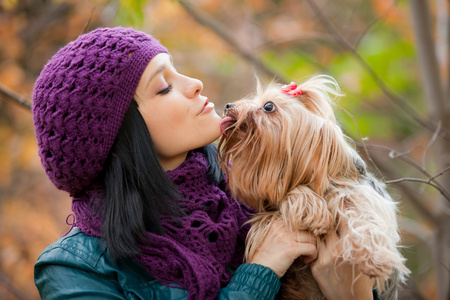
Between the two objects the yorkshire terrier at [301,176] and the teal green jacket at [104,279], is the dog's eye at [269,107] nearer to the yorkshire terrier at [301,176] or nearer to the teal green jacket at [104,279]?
the yorkshire terrier at [301,176]

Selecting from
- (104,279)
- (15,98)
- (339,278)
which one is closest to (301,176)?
(339,278)

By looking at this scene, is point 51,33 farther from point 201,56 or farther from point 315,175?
point 315,175

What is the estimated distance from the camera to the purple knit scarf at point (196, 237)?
6.29ft

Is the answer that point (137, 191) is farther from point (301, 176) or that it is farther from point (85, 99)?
point (301, 176)

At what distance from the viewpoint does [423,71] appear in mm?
3363

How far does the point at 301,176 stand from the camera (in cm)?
201

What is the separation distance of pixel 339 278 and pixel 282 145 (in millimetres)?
561

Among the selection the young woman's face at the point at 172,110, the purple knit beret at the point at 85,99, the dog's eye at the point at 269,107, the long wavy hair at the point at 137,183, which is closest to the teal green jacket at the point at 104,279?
the long wavy hair at the point at 137,183

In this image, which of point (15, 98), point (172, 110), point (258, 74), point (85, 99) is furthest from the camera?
point (258, 74)

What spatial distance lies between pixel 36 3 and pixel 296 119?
5.03 meters

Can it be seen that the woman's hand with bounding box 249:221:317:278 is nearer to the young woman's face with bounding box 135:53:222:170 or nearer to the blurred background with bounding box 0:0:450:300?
the young woman's face with bounding box 135:53:222:170

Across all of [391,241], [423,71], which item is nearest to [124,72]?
[391,241]

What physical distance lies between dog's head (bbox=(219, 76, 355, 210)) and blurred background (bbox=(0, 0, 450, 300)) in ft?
3.40

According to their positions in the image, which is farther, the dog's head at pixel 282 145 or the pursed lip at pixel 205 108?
the pursed lip at pixel 205 108
